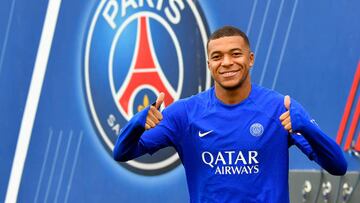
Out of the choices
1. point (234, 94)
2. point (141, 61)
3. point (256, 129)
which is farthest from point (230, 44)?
point (141, 61)

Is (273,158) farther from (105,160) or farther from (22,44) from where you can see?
(22,44)

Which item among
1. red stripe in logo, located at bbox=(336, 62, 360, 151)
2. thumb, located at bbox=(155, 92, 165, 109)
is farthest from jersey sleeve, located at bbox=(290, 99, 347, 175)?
red stripe in logo, located at bbox=(336, 62, 360, 151)

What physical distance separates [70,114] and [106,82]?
40 centimetres

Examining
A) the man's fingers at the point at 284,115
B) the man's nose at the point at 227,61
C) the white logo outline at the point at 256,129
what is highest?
the man's nose at the point at 227,61

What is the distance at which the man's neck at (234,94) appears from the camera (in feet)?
11.3

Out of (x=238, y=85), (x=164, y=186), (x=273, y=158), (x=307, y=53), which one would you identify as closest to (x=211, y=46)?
(x=238, y=85)

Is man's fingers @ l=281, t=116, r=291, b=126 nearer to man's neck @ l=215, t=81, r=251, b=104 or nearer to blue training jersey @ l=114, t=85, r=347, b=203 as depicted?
blue training jersey @ l=114, t=85, r=347, b=203

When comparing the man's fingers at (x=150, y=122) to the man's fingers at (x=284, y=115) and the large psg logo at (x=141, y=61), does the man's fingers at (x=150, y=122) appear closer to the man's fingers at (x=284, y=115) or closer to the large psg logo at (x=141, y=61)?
the man's fingers at (x=284, y=115)

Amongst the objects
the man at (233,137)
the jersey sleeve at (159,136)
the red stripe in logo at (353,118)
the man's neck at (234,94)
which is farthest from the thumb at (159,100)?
the red stripe in logo at (353,118)

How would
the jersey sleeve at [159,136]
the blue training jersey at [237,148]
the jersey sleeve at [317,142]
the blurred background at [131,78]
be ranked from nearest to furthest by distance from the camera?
the jersey sleeve at [317,142]
the blue training jersey at [237,148]
the jersey sleeve at [159,136]
the blurred background at [131,78]

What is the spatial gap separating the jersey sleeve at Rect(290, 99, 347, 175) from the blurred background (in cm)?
114

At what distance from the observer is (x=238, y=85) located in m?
3.43

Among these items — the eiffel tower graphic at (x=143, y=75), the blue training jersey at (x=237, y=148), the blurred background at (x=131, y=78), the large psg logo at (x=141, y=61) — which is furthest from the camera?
the eiffel tower graphic at (x=143, y=75)

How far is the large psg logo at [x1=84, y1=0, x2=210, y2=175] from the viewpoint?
17.4ft
